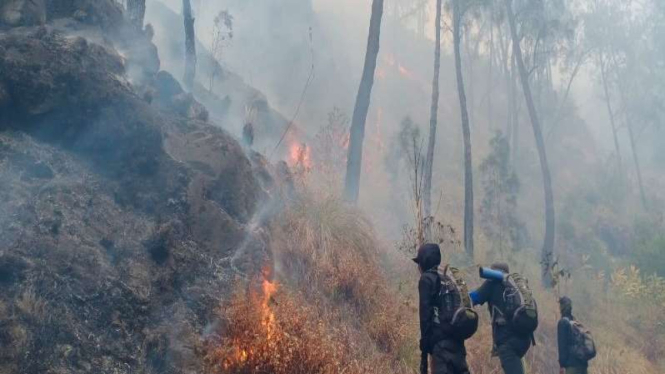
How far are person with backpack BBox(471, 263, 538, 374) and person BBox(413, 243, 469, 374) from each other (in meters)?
1.17

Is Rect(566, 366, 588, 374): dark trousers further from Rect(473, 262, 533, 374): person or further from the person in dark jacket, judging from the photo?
Rect(473, 262, 533, 374): person

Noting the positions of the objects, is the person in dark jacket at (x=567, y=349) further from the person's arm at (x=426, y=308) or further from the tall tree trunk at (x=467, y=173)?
the tall tree trunk at (x=467, y=173)

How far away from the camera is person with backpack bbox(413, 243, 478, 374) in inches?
188

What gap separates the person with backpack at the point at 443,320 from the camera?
188 inches

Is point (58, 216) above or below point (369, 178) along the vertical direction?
below

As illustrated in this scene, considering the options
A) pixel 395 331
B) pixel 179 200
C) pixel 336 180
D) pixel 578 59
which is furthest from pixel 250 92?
pixel 578 59

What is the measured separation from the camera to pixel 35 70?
6422 mm

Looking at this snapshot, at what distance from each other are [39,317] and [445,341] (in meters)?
3.85

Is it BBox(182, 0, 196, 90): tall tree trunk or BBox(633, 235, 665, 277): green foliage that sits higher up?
BBox(182, 0, 196, 90): tall tree trunk

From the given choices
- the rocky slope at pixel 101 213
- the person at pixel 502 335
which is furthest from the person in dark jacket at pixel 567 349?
the rocky slope at pixel 101 213

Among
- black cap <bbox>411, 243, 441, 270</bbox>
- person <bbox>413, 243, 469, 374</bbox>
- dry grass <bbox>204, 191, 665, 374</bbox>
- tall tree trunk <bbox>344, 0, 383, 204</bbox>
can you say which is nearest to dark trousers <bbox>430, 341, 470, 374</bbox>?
person <bbox>413, 243, 469, 374</bbox>

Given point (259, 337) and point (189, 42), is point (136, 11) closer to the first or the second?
point (189, 42)

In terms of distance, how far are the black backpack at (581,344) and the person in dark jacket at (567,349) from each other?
0.04 meters

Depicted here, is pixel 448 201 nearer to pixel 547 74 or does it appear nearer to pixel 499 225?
pixel 499 225
